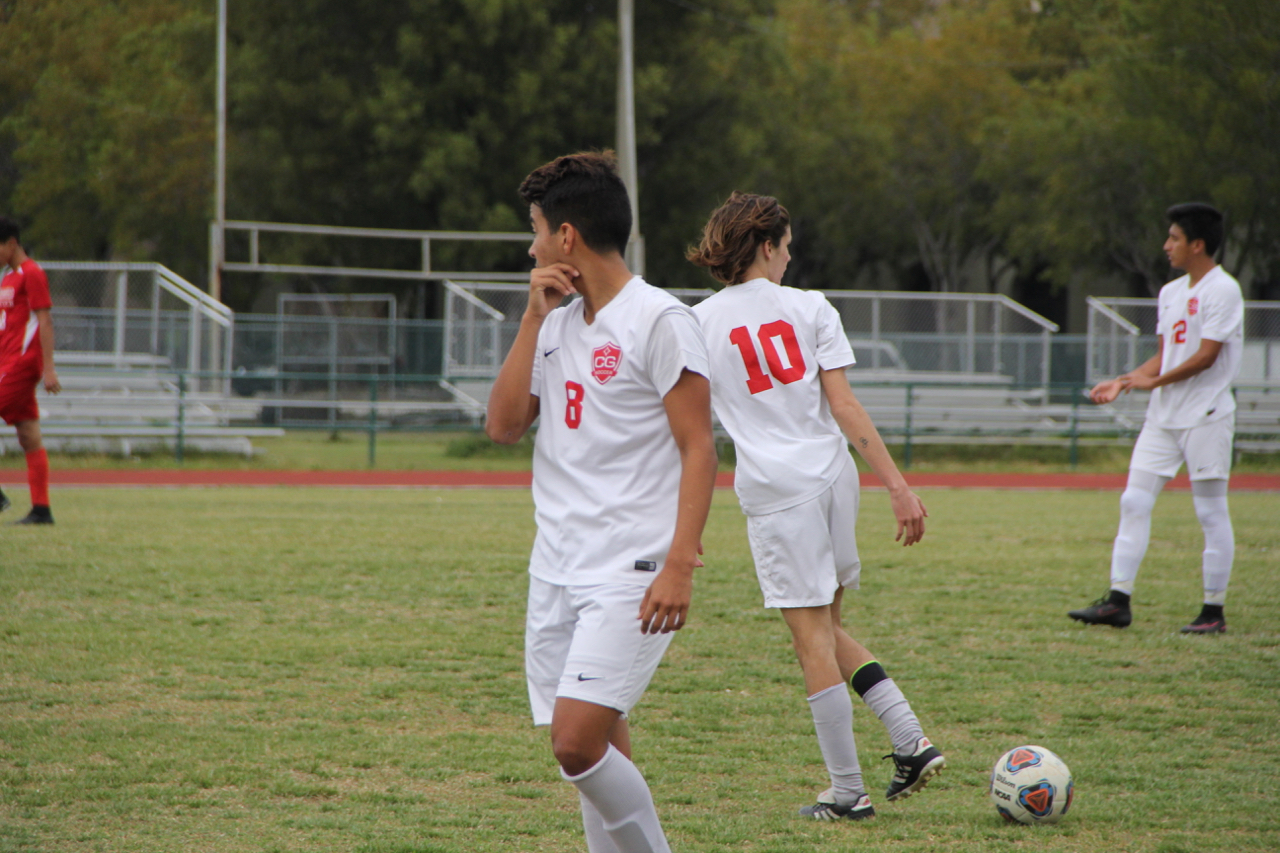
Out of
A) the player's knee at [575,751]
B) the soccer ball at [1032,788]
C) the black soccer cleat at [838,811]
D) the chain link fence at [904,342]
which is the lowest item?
the black soccer cleat at [838,811]

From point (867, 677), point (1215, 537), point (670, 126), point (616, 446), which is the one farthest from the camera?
point (670, 126)

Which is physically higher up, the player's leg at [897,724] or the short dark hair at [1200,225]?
the short dark hair at [1200,225]

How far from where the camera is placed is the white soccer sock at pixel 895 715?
4121 mm

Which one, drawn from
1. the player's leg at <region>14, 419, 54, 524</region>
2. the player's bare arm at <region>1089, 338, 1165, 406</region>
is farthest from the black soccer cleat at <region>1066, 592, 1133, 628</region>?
the player's leg at <region>14, 419, 54, 524</region>

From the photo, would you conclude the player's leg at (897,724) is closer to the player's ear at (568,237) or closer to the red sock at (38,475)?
the player's ear at (568,237)

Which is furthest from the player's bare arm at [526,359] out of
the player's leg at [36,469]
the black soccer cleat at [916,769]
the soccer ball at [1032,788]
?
the player's leg at [36,469]

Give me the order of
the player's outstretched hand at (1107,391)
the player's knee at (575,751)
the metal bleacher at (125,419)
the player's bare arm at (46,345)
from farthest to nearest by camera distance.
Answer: the metal bleacher at (125,419), the player's bare arm at (46,345), the player's outstretched hand at (1107,391), the player's knee at (575,751)

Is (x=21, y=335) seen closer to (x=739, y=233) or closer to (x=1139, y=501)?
(x=739, y=233)

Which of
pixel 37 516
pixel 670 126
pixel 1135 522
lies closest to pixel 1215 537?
pixel 1135 522

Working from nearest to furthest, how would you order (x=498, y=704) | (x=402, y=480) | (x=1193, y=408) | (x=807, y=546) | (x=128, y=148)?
1. (x=807, y=546)
2. (x=498, y=704)
3. (x=1193, y=408)
4. (x=402, y=480)
5. (x=128, y=148)

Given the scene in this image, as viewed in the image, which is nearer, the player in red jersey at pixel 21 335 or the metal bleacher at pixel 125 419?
the player in red jersey at pixel 21 335

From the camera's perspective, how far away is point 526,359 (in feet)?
10.3

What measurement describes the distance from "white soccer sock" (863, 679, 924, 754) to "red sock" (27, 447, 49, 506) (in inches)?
293

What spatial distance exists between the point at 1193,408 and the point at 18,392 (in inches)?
311
